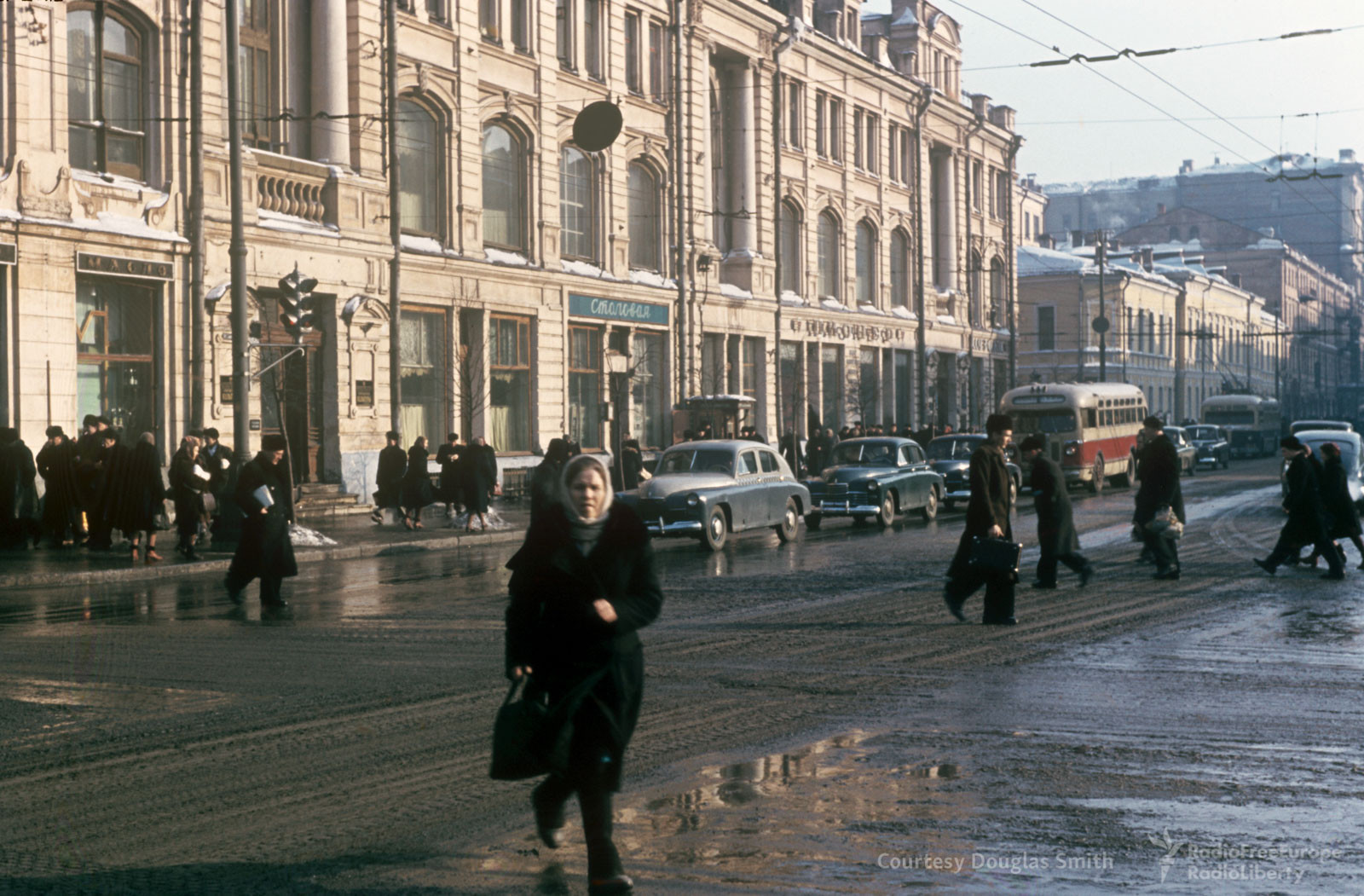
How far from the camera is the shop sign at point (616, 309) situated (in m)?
39.0

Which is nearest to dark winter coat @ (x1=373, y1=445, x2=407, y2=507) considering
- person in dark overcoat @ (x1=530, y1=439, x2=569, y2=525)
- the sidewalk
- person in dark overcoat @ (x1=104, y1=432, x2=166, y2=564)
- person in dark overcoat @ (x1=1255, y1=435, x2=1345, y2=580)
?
the sidewalk

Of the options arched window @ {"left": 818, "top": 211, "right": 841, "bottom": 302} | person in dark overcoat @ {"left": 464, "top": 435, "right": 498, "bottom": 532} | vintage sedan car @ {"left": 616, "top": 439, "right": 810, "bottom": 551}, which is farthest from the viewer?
arched window @ {"left": 818, "top": 211, "right": 841, "bottom": 302}

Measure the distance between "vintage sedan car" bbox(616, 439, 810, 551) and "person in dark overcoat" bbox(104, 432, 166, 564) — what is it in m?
6.54

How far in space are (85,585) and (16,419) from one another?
650cm

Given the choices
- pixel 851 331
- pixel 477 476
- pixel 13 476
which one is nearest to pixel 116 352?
pixel 13 476

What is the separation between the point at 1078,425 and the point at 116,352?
2539cm

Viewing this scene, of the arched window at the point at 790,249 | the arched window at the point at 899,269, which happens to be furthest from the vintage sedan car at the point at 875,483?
the arched window at the point at 899,269

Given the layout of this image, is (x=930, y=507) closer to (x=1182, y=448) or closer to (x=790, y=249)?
(x=790, y=249)

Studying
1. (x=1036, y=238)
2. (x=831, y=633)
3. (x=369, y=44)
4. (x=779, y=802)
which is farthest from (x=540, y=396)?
(x=1036, y=238)

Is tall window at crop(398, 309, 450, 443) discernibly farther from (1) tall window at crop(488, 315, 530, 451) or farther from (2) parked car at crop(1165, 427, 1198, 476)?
(2) parked car at crop(1165, 427, 1198, 476)

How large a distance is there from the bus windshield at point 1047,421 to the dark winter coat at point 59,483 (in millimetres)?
26412

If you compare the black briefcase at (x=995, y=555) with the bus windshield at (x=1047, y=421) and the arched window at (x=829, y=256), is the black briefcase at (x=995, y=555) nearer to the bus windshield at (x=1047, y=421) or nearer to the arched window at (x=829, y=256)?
the bus windshield at (x=1047, y=421)

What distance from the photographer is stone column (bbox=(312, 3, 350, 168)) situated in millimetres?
30688

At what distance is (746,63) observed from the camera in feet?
155
